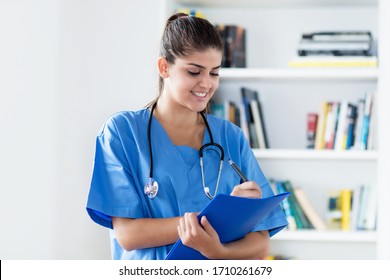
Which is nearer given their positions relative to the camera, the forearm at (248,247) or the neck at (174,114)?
the forearm at (248,247)

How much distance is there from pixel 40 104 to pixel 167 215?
5.51ft

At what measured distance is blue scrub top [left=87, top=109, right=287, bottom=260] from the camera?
4.85 ft

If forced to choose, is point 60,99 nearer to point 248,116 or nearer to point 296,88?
point 248,116

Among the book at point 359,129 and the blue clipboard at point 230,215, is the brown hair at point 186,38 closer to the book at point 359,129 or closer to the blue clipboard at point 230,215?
the blue clipboard at point 230,215

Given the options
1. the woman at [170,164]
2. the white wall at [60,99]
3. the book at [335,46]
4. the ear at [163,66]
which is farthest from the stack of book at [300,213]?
the ear at [163,66]

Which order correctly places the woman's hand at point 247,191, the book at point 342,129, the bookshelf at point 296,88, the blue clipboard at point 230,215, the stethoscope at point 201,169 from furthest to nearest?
the bookshelf at point 296,88
the book at point 342,129
the stethoscope at point 201,169
the woman's hand at point 247,191
the blue clipboard at point 230,215

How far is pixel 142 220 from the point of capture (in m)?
1.45

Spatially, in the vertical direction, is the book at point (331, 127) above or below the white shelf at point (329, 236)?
above

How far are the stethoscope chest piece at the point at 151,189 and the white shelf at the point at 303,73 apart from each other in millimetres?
1628

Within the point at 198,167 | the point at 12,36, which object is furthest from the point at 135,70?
the point at 198,167

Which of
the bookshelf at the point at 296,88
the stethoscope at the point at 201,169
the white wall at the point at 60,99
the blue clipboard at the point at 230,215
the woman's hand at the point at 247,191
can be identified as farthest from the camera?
the bookshelf at the point at 296,88

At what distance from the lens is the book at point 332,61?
9.84 ft

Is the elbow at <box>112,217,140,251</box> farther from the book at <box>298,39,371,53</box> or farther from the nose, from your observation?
the book at <box>298,39,371,53</box>

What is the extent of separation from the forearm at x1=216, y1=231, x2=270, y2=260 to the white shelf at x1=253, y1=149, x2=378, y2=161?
1.48 m
